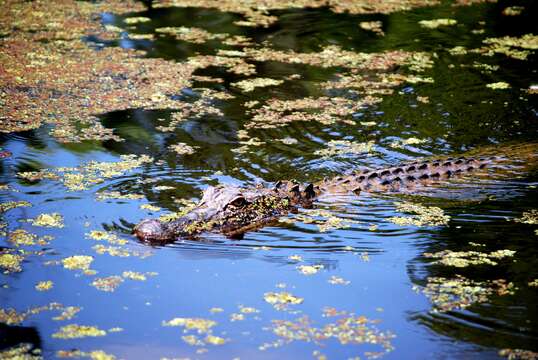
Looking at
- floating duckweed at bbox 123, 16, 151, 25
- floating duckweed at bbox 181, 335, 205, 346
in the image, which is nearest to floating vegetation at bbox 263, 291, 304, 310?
floating duckweed at bbox 181, 335, 205, 346

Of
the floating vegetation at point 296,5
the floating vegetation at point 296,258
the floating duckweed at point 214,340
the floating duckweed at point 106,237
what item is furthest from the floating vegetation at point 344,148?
the floating vegetation at point 296,5

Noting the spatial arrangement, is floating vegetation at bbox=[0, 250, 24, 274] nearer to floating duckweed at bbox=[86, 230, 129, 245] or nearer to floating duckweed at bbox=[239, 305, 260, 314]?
floating duckweed at bbox=[86, 230, 129, 245]

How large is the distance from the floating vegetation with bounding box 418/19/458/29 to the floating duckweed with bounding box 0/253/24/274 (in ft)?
28.6

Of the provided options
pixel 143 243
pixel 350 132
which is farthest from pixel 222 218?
pixel 350 132

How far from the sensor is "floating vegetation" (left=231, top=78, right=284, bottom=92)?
29.9ft

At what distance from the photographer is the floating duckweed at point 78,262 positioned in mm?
4891

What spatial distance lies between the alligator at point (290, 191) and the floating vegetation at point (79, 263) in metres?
0.46

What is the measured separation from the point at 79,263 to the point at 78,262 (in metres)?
0.02

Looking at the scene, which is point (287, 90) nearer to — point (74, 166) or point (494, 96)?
point (494, 96)

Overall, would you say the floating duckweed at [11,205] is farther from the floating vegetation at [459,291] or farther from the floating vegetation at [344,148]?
the floating vegetation at [459,291]

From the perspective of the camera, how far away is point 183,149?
7.32m

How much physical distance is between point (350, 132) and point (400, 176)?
1405 mm

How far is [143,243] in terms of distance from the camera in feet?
17.3

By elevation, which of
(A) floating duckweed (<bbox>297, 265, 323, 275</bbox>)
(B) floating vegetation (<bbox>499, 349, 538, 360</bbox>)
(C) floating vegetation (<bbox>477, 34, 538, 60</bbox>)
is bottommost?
(A) floating duckweed (<bbox>297, 265, 323, 275</bbox>)
